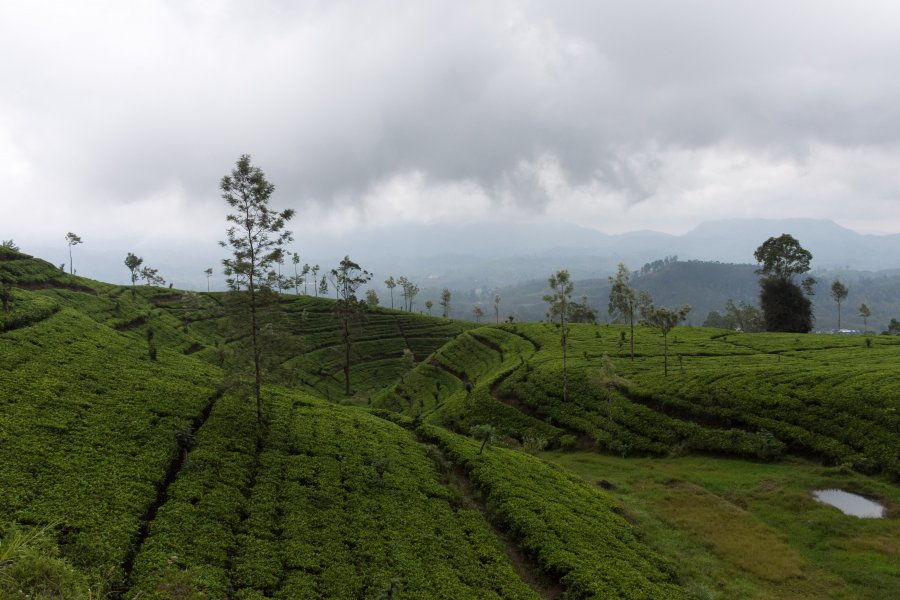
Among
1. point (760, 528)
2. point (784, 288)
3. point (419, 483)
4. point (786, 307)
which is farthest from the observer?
point (784, 288)

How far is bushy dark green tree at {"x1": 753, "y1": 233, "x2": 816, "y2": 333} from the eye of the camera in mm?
108188

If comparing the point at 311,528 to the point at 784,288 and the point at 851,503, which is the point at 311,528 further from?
the point at 784,288

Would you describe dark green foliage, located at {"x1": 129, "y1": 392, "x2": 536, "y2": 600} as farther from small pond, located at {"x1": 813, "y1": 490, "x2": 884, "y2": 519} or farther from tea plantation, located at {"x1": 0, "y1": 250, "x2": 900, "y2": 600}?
small pond, located at {"x1": 813, "y1": 490, "x2": 884, "y2": 519}

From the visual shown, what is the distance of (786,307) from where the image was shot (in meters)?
108

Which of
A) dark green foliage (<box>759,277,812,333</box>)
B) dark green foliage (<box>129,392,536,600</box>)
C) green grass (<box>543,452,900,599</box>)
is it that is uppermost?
dark green foliage (<box>759,277,812,333</box>)

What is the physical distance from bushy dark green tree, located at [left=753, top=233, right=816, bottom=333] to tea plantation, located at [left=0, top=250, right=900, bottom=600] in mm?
55135

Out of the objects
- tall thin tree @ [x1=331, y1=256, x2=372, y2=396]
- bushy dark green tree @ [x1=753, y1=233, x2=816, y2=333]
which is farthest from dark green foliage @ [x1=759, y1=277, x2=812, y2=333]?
tall thin tree @ [x1=331, y1=256, x2=372, y2=396]

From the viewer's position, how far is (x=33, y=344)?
39.7m

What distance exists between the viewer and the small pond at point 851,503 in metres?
30.9

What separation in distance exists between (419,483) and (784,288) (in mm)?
118629

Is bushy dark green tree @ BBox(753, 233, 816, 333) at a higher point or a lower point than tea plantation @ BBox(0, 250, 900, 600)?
higher

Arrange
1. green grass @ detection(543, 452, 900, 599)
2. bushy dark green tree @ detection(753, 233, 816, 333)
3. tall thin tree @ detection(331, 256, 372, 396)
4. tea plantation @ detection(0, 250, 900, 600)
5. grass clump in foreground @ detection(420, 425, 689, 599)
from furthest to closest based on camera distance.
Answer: bushy dark green tree @ detection(753, 233, 816, 333), tall thin tree @ detection(331, 256, 372, 396), green grass @ detection(543, 452, 900, 599), grass clump in foreground @ detection(420, 425, 689, 599), tea plantation @ detection(0, 250, 900, 600)

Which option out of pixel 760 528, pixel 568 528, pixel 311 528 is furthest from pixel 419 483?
pixel 760 528

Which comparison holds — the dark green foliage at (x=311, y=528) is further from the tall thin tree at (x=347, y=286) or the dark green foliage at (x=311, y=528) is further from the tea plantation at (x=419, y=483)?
the tall thin tree at (x=347, y=286)
